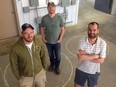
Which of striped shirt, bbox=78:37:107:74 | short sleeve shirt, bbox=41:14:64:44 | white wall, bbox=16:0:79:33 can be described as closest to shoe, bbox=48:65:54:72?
short sleeve shirt, bbox=41:14:64:44

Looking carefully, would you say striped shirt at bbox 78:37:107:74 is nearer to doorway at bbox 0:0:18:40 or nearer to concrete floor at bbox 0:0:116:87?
concrete floor at bbox 0:0:116:87

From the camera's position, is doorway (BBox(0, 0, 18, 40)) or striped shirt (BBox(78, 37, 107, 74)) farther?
doorway (BBox(0, 0, 18, 40))

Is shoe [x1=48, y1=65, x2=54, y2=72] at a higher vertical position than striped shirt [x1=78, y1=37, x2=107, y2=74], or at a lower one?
lower

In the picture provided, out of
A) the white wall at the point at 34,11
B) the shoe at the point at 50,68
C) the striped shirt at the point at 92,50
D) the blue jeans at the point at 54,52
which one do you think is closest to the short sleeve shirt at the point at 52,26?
the blue jeans at the point at 54,52

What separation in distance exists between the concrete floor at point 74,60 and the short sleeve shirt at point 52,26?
92cm

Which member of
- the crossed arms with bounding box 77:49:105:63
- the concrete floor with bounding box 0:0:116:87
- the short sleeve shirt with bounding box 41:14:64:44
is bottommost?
the concrete floor with bounding box 0:0:116:87

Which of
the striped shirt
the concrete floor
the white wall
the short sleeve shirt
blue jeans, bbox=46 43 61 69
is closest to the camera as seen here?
the striped shirt

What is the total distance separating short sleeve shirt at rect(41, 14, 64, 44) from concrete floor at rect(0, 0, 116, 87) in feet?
3.00

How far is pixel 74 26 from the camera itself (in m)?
6.38

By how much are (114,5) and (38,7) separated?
3.73m

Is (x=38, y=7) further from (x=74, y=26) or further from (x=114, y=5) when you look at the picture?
(x=114, y=5)

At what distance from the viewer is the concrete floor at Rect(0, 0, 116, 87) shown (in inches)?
139

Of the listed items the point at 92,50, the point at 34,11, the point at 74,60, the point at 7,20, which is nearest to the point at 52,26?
the point at 92,50

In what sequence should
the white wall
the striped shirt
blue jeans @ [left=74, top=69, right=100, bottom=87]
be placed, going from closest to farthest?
the striped shirt → blue jeans @ [left=74, top=69, right=100, bottom=87] → the white wall
